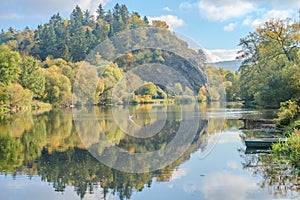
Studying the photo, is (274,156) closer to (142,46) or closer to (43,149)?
(43,149)

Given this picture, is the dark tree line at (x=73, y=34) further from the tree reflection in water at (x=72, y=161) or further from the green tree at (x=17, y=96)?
the tree reflection in water at (x=72, y=161)

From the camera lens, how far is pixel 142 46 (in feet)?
233

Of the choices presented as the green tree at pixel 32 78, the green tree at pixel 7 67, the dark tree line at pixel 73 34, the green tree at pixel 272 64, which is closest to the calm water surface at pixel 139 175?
the green tree at pixel 272 64

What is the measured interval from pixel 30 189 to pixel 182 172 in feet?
13.5

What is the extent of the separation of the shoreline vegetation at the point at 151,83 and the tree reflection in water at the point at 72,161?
435 cm

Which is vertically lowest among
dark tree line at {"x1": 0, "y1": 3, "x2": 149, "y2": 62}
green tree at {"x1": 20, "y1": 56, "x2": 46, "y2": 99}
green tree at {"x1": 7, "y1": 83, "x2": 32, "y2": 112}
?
green tree at {"x1": 7, "y1": 83, "x2": 32, "y2": 112}

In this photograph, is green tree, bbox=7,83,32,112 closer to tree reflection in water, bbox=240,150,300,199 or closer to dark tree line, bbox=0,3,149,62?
tree reflection in water, bbox=240,150,300,199

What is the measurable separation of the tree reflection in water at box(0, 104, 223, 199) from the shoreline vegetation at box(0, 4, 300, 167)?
435 centimetres

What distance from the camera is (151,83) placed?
69.6 meters

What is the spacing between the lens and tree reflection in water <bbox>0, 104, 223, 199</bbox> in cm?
1009

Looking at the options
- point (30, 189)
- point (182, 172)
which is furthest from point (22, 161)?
point (182, 172)

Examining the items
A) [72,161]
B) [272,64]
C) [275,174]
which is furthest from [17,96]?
[275,174]

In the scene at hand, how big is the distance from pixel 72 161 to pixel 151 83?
56.7 meters

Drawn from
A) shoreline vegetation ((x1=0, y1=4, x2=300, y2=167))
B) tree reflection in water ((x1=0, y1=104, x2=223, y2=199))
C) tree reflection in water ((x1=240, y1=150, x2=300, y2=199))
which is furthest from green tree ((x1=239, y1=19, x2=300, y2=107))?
tree reflection in water ((x1=240, y1=150, x2=300, y2=199))
